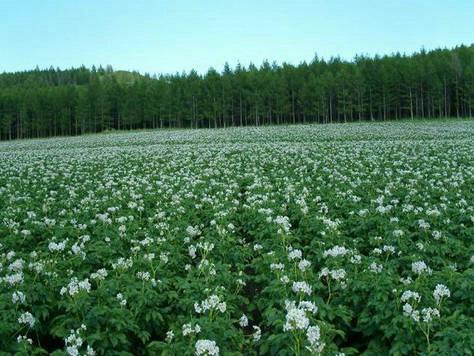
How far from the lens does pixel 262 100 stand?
98125mm

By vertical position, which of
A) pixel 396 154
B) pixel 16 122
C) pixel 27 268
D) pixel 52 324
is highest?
pixel 16 122

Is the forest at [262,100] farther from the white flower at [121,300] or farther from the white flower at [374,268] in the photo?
the white flower at [121,300]

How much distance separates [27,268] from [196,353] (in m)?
4.36

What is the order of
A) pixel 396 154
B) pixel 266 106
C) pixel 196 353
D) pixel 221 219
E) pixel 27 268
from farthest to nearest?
pixel 266 106 < pixel 396 154 < pixel 221 219 < pixel 27 268 < pixel 196 353

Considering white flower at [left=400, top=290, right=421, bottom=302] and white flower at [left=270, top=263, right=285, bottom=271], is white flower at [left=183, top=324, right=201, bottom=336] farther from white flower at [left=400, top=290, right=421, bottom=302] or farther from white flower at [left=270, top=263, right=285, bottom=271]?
white flower at [left=400, top=290, right=421, bottom=302]

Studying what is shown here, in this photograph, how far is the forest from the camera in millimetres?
90312

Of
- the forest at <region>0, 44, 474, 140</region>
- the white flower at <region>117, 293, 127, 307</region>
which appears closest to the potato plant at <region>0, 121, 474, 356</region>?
the white flower at <region>117, 293, 127, 307</region>

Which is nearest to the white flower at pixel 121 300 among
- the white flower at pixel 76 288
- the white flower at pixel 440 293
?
the white flower at pixel 76 288

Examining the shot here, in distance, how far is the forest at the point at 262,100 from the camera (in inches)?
3556

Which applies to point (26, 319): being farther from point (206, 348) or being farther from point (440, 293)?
point (440, 293)

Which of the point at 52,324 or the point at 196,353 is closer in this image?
the point at 196,353

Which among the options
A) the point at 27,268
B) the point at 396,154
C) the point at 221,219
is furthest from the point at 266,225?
the point at 396,154

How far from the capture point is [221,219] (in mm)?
11273

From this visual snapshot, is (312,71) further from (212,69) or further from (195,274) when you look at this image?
(195,274)
